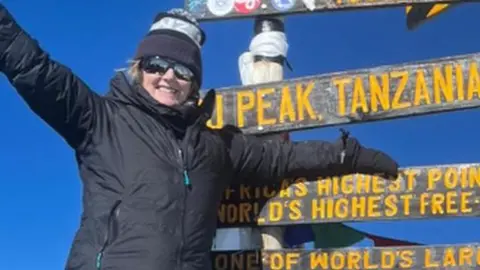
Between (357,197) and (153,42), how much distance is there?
50.7 inches

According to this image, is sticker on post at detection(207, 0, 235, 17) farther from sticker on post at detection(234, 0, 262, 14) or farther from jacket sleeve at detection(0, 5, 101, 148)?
jacket sleeve at detection(0, 5, 101, 148)

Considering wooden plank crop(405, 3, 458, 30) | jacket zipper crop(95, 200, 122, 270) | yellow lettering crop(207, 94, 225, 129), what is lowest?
jacket zipper crop(95, 200, 122, 270)

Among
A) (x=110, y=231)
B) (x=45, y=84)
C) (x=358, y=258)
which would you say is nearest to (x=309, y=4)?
(x=358, y=258)

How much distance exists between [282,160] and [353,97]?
0.51 meters

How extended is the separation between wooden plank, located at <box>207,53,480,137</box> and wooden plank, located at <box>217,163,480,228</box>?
0.31 metres

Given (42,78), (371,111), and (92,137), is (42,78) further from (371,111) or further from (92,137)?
(371,111)

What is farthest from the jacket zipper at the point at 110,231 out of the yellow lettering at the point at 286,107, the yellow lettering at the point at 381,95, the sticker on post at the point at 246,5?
the sticker on post at the point at 246,5

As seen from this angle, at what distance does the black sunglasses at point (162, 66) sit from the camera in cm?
400

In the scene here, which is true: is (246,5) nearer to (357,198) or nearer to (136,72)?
(136,72)

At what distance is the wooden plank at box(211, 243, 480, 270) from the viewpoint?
163 inches

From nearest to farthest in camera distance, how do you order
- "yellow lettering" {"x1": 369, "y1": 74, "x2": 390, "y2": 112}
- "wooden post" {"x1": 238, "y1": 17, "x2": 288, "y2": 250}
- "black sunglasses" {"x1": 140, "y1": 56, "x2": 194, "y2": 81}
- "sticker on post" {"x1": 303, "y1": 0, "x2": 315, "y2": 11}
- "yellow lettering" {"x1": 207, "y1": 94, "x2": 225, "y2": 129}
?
"black sunglasses" {"x1": 140, "y1": 56, "x2": 194, "y2": 81}
"yellow lettering" {"x1": 369, "y1": 74, "x2": 390, "y2": 112}
"yellow lettering" {"x1": 207, "y1": 94, "x2": 225, "y2": 129}
"sticker on post" {"x1": 303, "y1": 0, "x2": 315, "y2": 11}
"wooden post" {"x1": 238, "y1": 17, "x2": 288, "y2": 250}

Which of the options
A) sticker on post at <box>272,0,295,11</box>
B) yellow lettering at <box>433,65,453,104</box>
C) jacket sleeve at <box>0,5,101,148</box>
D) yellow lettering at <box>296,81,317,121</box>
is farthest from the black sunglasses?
yellow lettering at <box>433,65,453,104</box>

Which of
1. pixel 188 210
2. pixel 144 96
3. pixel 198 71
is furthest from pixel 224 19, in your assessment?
pixel 188 210

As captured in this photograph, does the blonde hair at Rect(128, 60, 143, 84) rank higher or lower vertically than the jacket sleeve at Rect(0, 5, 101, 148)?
higher
